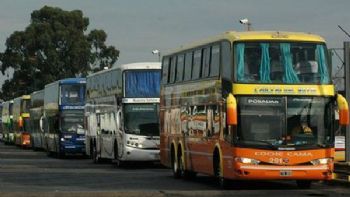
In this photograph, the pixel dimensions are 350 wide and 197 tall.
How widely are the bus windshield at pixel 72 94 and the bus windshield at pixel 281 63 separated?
80.8 feet

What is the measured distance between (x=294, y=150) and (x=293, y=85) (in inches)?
59.7

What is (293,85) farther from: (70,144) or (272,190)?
(70,144)

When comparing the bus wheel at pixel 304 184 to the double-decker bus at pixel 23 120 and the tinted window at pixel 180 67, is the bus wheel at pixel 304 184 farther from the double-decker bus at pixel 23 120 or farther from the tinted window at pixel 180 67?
the double-decker bus at pixel 23 120

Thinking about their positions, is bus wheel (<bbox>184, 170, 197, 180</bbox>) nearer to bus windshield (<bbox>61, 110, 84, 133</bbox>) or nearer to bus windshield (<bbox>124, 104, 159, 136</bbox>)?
bus windshield (<bbox>124, 104, 159, 136</bbox>)

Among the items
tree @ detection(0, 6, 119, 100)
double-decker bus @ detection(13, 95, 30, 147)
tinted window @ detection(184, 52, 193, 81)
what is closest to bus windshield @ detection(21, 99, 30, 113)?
double-decker bus @ detection(13, 95, 30, 147)

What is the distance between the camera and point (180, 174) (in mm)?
25469

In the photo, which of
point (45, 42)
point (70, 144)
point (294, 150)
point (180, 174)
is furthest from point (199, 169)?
point (45, 42)

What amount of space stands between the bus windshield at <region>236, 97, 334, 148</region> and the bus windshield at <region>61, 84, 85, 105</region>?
82.0ft

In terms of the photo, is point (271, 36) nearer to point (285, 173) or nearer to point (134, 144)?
point (285, 173)

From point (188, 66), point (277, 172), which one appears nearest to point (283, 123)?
point (277, 172)

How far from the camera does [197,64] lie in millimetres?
22969

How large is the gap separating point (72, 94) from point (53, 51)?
57.6m

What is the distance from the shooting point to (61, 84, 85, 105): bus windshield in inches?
1724

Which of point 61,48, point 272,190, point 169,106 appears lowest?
point 272,190
